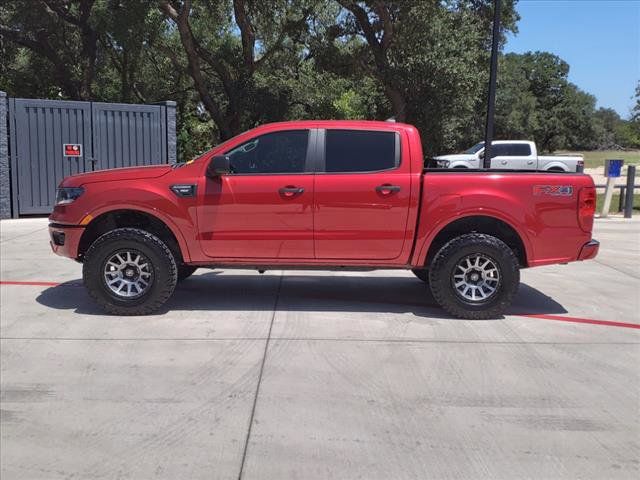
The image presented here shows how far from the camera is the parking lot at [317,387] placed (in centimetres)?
354

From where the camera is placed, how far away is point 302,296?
727 centimetres

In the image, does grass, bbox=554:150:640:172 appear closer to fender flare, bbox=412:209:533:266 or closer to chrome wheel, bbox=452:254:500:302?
fender flare, bbox=412:209:533:266

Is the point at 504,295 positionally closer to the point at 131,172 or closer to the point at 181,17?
the point at 131,172

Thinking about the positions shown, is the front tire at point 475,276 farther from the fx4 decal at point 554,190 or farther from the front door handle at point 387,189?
the front door handle at point 387,189

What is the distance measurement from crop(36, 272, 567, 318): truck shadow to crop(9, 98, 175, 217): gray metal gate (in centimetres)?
699

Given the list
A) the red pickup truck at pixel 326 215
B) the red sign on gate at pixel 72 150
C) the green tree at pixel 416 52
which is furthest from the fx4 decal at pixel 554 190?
the green tree at pixel 416 52

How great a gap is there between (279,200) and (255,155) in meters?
0.55

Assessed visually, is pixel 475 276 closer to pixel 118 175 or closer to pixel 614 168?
pixel 118 175

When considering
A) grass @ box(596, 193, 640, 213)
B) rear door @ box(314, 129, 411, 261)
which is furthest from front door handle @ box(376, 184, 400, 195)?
grass @ box(596, 193, 640, 213)

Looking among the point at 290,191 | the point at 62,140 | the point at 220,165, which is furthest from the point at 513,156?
the point at 220,165

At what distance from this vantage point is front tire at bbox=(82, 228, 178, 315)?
20.4ft

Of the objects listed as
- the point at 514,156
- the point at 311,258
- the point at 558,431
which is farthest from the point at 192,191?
the point at 514,156

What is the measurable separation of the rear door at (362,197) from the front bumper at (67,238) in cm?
239

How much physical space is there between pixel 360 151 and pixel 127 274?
8.68 ft
